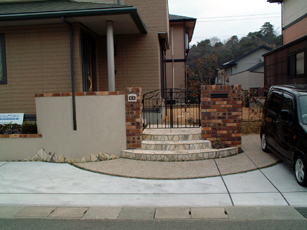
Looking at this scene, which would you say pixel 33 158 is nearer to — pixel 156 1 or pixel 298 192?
pixel 298 192

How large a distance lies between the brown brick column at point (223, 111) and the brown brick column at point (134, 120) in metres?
1.72

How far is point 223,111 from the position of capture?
7211mm

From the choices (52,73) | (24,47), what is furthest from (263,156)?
(24,47)

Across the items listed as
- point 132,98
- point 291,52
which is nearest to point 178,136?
point 132,98

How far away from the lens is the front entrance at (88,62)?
350 inches

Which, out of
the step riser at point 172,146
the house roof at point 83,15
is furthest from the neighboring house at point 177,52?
the step riser at point 172,146

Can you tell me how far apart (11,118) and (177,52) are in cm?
1493

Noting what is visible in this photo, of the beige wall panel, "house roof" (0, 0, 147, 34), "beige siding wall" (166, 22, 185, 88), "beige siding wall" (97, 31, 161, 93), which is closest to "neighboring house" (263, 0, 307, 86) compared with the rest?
"beige siding wall" (166, 22, 185, 88)

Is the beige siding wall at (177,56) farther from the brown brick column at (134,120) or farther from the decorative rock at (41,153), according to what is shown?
the decorative rock at (41,153)

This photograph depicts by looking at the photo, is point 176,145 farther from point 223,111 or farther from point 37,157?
point 37,157

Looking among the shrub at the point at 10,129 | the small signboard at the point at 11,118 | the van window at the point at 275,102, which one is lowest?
the shrub at the point at 10,129

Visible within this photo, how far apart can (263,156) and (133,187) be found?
3.64 m

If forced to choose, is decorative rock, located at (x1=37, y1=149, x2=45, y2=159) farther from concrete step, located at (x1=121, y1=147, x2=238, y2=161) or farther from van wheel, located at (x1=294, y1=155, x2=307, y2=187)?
van wheel, located at (x1=294, y1=155, x2=307, y2=187)

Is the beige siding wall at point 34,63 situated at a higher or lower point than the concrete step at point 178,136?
higher
